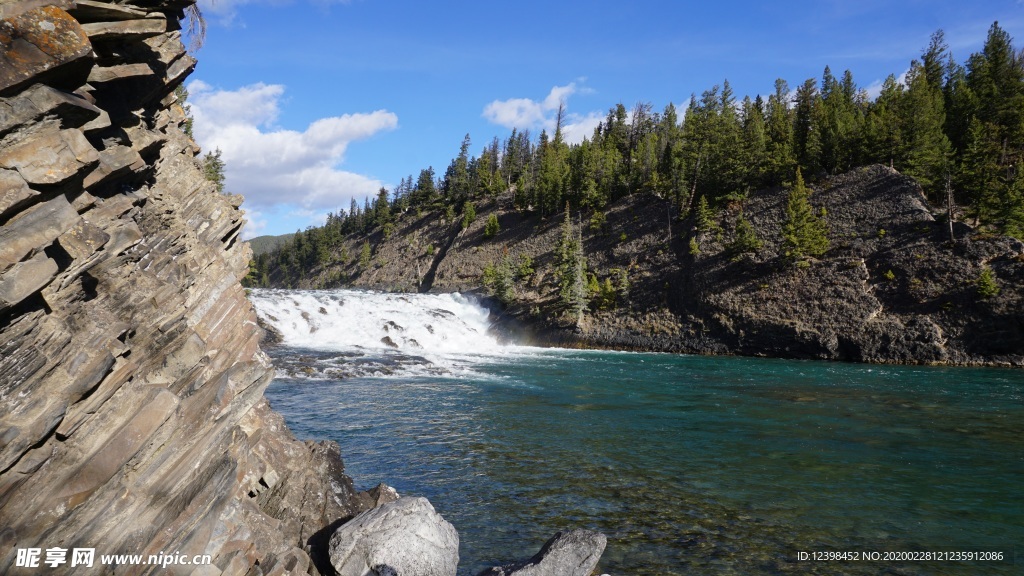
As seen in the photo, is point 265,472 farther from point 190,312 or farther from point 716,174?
point 716,174

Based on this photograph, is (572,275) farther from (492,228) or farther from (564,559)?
(564,559)

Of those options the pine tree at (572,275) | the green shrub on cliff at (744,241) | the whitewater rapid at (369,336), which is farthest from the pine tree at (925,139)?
the whitewater rapid at (369,336)

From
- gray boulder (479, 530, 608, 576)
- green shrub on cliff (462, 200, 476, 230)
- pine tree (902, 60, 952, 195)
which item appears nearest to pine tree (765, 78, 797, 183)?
pine tree (902, 60, 952, 195)

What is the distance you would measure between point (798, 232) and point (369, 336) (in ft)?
150

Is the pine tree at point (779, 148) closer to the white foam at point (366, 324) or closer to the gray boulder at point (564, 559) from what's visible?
the white foam at point (366, 324)

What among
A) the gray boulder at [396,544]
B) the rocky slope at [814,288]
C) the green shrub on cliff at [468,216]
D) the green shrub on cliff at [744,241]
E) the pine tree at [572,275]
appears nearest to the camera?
the gray boulder at [396,544]

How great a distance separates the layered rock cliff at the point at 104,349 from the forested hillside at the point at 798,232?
45.8 meters

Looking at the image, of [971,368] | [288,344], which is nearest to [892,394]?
[971,368]

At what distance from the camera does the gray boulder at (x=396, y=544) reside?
8.41 meters

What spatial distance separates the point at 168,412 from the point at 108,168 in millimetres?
3410

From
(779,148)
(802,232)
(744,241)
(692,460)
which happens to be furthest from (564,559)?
(779,148)

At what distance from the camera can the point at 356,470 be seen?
1421 centimetres

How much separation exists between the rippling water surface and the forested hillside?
602 inches

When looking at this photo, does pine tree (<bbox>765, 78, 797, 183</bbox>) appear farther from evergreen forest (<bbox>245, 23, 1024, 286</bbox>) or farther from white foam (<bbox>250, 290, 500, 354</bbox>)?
white foam (<bbox>250, 290, 500, 354</bbox>)
